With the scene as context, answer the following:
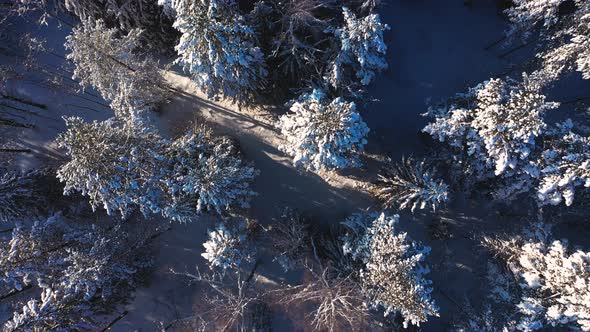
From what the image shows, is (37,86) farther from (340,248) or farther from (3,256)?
(340,248)

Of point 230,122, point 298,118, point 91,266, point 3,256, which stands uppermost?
point 298,118

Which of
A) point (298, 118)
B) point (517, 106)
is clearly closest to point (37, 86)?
point (298, 118)

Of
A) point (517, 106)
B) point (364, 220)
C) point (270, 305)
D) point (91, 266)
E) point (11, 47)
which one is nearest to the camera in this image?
point (517, 106)

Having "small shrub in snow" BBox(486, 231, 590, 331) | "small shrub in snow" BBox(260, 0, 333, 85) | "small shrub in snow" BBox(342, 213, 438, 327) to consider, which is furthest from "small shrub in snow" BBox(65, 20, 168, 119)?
"small shrub in snow" BBox(486, 231, 590, 331)

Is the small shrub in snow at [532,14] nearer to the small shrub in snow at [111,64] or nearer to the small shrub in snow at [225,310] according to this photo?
the small shrub in snow at [111,64]

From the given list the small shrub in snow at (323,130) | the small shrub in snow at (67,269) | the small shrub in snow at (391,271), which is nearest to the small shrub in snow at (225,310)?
the small shrub in snow at (67,269)

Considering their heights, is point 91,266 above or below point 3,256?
above
